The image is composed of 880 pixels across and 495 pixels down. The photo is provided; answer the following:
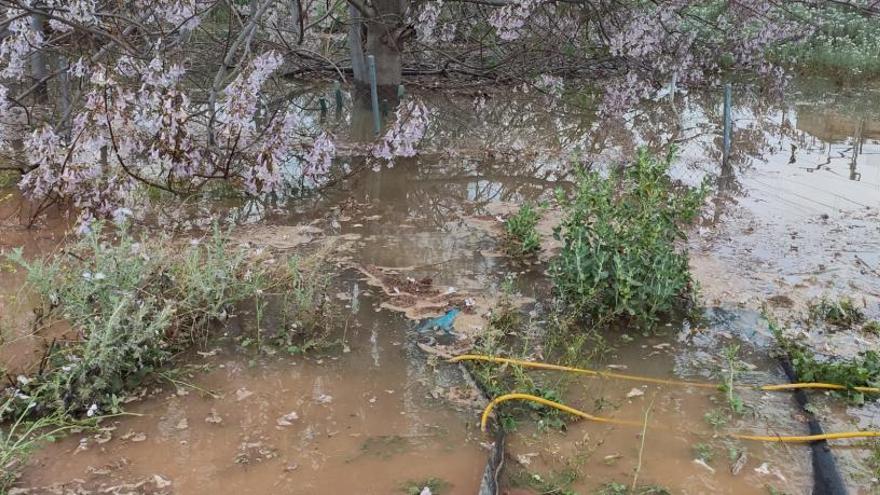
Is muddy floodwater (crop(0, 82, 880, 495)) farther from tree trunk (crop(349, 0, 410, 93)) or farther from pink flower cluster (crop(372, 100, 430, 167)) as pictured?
A: tree trunk (crop(349, 0, 410, 93))

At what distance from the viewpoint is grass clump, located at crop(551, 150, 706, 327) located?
4.16m

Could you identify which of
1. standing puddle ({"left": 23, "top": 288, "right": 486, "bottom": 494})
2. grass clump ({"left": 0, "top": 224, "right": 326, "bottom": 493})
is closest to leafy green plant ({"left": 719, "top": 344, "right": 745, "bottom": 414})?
standing puddle ({"left": 23, "top": 288, "right": 486, "bottom": 494})

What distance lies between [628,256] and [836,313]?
4.16ft

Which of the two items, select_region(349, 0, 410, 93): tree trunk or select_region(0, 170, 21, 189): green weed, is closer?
select_region(0, 170, 21, 189): green weed

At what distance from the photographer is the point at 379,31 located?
9.60 meters

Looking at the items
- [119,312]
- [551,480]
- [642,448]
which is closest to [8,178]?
[119,312]

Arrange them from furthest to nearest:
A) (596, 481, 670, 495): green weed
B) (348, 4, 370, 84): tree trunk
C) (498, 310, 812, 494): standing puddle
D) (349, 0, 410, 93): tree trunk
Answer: (348, 4, 370, 84): tree trunk → (349, 0, 410, 93): tree trunk → (498, 310, 812, 494): standing puddle → (596, 481, 670, 495): green weed

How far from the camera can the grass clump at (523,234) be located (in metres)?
5.13

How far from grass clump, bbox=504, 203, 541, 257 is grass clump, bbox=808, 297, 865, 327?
175cm

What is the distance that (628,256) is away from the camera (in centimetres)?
420

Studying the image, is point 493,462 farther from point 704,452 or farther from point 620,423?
point 704,452

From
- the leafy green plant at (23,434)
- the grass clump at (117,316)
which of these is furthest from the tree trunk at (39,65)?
the leafy green plant at (23,434)

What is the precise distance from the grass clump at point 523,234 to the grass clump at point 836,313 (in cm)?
175

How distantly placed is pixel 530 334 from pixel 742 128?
6.49 metres
